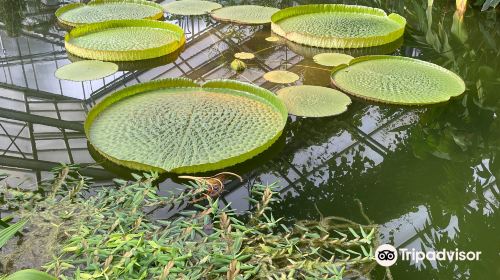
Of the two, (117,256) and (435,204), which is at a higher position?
(117,256)

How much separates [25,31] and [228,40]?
187 cm

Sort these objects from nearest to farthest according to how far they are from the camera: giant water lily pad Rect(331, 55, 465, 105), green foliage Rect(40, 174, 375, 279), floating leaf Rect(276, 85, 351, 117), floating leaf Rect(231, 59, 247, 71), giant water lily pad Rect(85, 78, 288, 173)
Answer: green foliage Rect(40, 174, 375, 279) → giant water lily pad Rect(85, 78, 288, 173) → floating leaf Rect(276, 85, 351, 117) → giant water lily pad Rect(331, 55, 465, 105) → floating leaf Rect(231, 59, 247, 71)

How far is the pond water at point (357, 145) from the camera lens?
7.12 ft

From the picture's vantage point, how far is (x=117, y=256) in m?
1.59

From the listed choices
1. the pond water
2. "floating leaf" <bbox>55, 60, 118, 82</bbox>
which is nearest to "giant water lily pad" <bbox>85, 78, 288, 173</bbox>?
the pond water

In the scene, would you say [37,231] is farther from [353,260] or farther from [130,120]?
[353,260]

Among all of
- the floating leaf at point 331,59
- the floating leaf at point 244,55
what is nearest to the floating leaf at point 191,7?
the floating leaf at point 244,55

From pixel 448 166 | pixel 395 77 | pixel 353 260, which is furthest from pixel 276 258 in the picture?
pixel 395 77

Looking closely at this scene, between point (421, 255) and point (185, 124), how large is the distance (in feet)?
4.70

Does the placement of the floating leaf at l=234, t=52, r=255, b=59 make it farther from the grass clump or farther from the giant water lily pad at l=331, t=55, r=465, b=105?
the grass clump

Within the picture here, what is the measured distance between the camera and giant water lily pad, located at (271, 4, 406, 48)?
4.10 meters

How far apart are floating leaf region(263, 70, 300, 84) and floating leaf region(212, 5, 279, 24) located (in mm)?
1223

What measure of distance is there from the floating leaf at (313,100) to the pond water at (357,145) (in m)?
0.06

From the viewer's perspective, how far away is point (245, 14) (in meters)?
4.90
